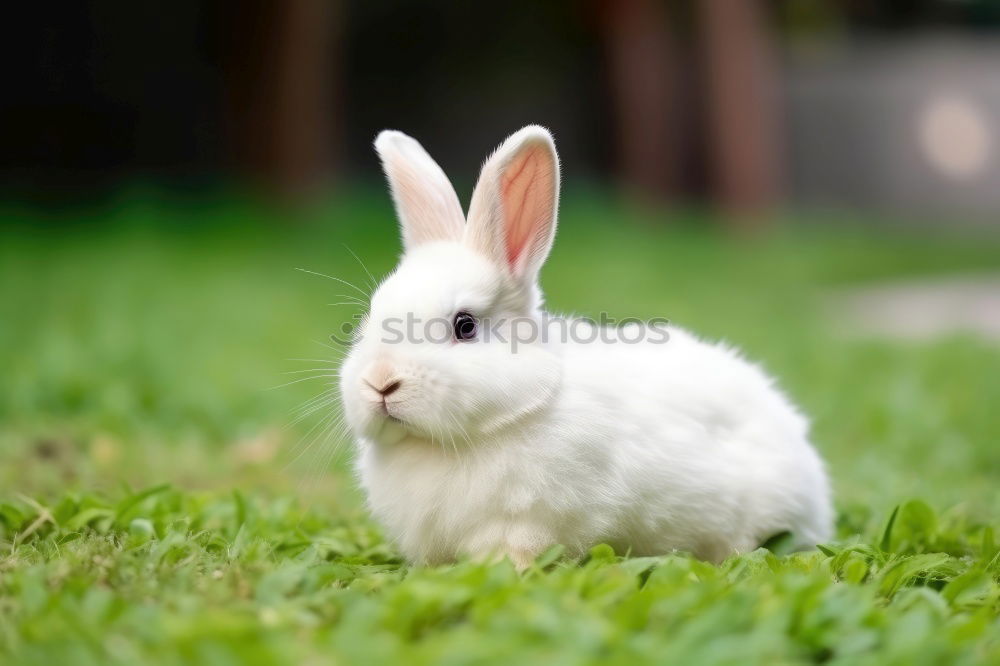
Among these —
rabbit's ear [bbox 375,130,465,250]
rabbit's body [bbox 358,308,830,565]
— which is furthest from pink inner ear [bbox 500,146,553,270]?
rabbit's body [bbox 358,308,830,565]

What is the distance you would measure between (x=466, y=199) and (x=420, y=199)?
828 cm

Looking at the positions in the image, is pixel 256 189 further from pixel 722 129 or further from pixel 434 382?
pixel 434 382

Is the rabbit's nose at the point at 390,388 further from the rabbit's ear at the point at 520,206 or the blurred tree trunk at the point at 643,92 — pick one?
the blurred tree trunk at the point at 643,92

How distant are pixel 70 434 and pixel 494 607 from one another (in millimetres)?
2755

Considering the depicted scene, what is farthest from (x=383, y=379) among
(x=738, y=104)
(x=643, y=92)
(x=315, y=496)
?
(x=643, y=92)

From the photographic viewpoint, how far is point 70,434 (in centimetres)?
424

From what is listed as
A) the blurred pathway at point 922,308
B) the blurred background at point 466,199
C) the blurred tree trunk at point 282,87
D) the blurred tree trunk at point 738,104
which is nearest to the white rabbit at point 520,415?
the blurred background at point 466,199

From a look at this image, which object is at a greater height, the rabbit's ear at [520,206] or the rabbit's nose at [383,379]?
the rabbit's ear at [520,206]

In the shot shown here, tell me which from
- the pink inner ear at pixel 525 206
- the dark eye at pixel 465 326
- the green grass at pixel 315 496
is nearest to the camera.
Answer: the green grass at pixel 315 496

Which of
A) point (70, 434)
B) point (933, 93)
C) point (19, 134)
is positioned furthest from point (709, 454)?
point (933, 93)

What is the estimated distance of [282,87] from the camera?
10.1 m

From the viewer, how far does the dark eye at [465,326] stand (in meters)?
2.53

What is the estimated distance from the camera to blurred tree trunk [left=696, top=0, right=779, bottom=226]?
12992mm
